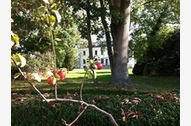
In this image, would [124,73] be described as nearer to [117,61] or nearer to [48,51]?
[117,61]

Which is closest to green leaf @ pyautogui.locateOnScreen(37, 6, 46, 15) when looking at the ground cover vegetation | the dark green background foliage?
the ground cover vegetation

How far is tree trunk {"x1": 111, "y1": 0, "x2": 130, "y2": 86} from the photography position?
27.9 ft

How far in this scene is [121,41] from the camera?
850 centimetres

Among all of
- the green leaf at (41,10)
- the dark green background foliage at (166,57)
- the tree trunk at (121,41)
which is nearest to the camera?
the green leaf at (41,10)

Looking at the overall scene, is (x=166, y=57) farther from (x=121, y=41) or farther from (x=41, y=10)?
(x=41, y=10)

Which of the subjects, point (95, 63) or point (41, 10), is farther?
point (95, 63)

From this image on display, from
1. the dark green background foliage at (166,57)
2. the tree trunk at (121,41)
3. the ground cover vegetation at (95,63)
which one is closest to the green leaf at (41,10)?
the ground cover vegetation at (95,63)

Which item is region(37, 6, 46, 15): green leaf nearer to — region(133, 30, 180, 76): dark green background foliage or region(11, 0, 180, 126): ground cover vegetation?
region(11, 0, 180, 126): ground cover vegetation

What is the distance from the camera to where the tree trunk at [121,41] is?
27.9 feet

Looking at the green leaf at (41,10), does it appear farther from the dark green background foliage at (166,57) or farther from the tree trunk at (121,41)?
the dark green background foliage at (166,57)

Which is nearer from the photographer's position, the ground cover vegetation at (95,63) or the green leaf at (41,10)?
the green leaf at (41,10)

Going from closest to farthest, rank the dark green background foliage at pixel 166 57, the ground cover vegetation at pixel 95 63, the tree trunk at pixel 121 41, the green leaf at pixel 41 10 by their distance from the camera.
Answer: the green leaf at pixel 41 10, the ground cover vegetation at pixel 95 63, the tree trunk at pixel 121 41, the dark green background foliage at pixel 166 57

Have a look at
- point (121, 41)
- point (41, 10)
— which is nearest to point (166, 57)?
point (121, 41)

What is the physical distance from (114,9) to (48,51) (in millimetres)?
5879
